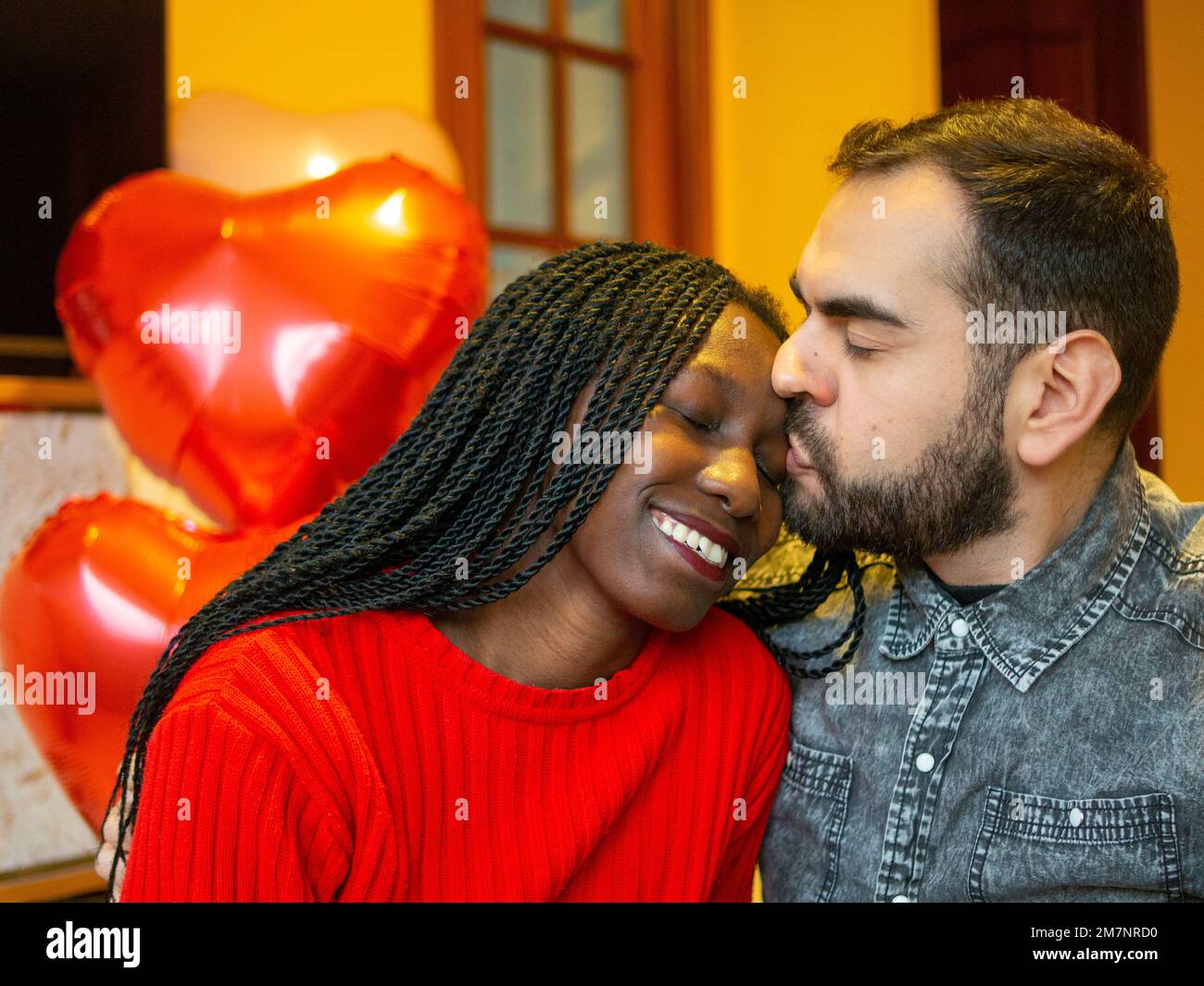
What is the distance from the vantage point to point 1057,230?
1140mm

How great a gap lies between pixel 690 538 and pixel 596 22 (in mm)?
2203

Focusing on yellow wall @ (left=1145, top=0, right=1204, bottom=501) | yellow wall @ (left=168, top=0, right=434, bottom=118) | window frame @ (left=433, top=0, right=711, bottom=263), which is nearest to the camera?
yellow wall @ (left=1145, top=0, right=1204, bottom=501)

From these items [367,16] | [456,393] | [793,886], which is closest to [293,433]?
[456,393]

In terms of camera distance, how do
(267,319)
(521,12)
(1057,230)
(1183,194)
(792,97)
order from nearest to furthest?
(1057,230)
(267,319)
(1183,194)
(521,12)
(792,97)

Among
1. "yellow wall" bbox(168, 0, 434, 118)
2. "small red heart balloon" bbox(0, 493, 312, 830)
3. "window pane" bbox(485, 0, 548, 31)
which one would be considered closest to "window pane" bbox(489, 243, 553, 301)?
"yellow wall" bbox(168, 0, 434, 118)

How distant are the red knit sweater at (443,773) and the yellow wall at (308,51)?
1265mm

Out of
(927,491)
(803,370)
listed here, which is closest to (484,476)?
(803,370)

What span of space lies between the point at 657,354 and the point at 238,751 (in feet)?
1.74

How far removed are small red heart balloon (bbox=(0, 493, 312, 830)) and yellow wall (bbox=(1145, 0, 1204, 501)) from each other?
4.88 ft

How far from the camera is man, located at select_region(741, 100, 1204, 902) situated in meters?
1.09

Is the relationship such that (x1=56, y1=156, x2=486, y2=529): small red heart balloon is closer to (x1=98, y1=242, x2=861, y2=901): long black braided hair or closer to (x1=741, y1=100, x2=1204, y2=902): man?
(x1=98, y1=242, x2=861, y2=901): long black braided hair

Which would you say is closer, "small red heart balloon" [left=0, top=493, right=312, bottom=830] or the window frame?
"small red heart balloon" [left=0, top=493, right=312, bottom=830]

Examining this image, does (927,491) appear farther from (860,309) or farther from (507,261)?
(507,261)

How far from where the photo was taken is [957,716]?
115 cm
